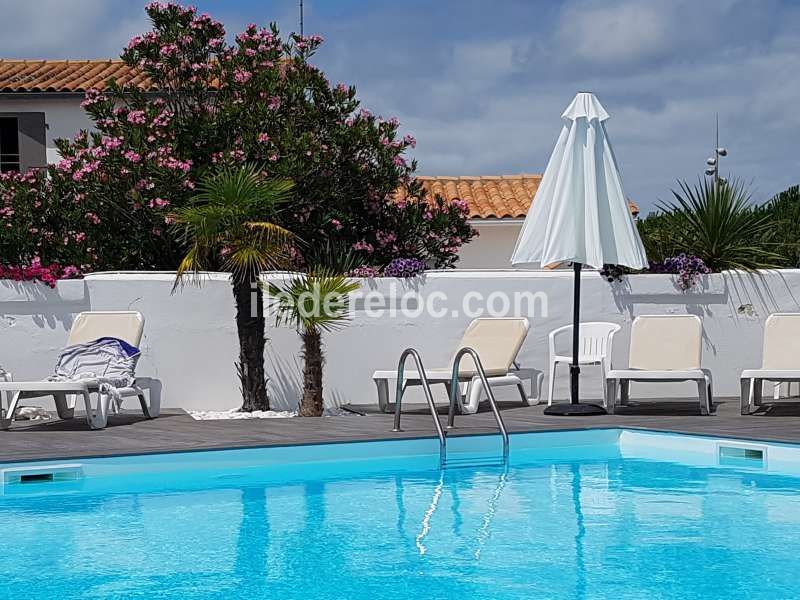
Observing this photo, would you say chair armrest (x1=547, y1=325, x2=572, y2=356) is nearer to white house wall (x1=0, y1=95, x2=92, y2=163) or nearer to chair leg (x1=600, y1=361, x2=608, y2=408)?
chair leg (x1=600, y1=361, x2=608, y2=408)

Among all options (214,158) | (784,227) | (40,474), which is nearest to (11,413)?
(40,474)

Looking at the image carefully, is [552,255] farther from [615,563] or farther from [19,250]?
[19,250]

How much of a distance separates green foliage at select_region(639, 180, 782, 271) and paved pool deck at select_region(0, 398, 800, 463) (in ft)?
6.89

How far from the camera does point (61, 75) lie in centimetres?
2481

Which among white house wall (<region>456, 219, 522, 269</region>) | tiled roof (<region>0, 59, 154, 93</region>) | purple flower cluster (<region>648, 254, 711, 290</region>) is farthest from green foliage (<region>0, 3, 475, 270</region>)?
white house wall (<region>456, 219, 522, 269</region>)

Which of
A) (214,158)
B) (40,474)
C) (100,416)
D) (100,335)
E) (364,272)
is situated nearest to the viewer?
(40,474)

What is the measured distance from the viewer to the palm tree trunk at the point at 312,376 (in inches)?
479

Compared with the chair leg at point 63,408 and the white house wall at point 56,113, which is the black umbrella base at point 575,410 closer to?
the chair leg at point 63,408

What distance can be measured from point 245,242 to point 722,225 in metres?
5.90

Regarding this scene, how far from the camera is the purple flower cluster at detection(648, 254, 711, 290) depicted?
13562 mm

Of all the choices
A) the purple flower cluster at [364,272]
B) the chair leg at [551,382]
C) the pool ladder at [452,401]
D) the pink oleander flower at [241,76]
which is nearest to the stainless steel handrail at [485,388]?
the pool ladder at [452,401]

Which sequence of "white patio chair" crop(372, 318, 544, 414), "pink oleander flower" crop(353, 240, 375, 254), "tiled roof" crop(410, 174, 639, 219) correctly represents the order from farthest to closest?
1. "tiled roof" crop(410, 174, 639, 219)
2. "pink oleander flower" crop(353, 240, 375, 254)
3. "white patio chair" crop(372, 318, 544, 414)

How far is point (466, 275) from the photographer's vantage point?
538 inches

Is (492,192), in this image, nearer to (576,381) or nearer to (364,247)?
(364,247)
